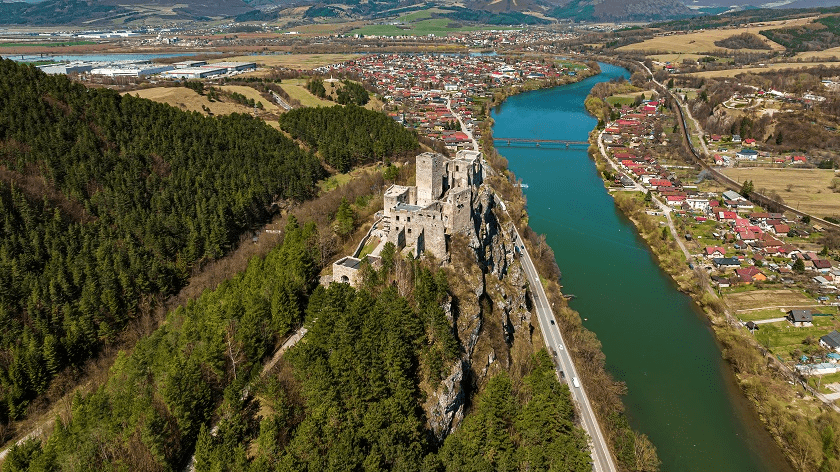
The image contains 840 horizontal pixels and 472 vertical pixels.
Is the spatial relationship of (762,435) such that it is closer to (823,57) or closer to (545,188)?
(545,188)

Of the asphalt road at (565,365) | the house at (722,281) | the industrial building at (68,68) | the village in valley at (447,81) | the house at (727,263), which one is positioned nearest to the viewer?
the asphalt road at (565,365)

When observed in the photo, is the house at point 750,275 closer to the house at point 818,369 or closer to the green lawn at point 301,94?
the house at point 818,369

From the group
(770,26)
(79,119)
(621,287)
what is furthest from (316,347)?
(770,26)

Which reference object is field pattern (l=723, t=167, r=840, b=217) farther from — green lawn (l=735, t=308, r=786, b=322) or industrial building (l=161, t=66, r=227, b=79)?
industrial building (l=161, t=66, r=227, b=79)

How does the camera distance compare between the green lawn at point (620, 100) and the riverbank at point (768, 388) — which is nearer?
the riverbank at point (768, 388)

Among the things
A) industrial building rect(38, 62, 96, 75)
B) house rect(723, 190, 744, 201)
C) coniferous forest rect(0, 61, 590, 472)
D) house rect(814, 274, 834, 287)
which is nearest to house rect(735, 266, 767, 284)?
house rect(814, 274, 834, 287)

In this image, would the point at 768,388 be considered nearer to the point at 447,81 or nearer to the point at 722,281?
the point at 722,281

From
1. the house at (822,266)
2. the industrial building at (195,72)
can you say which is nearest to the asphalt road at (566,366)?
the house at (822,266)
